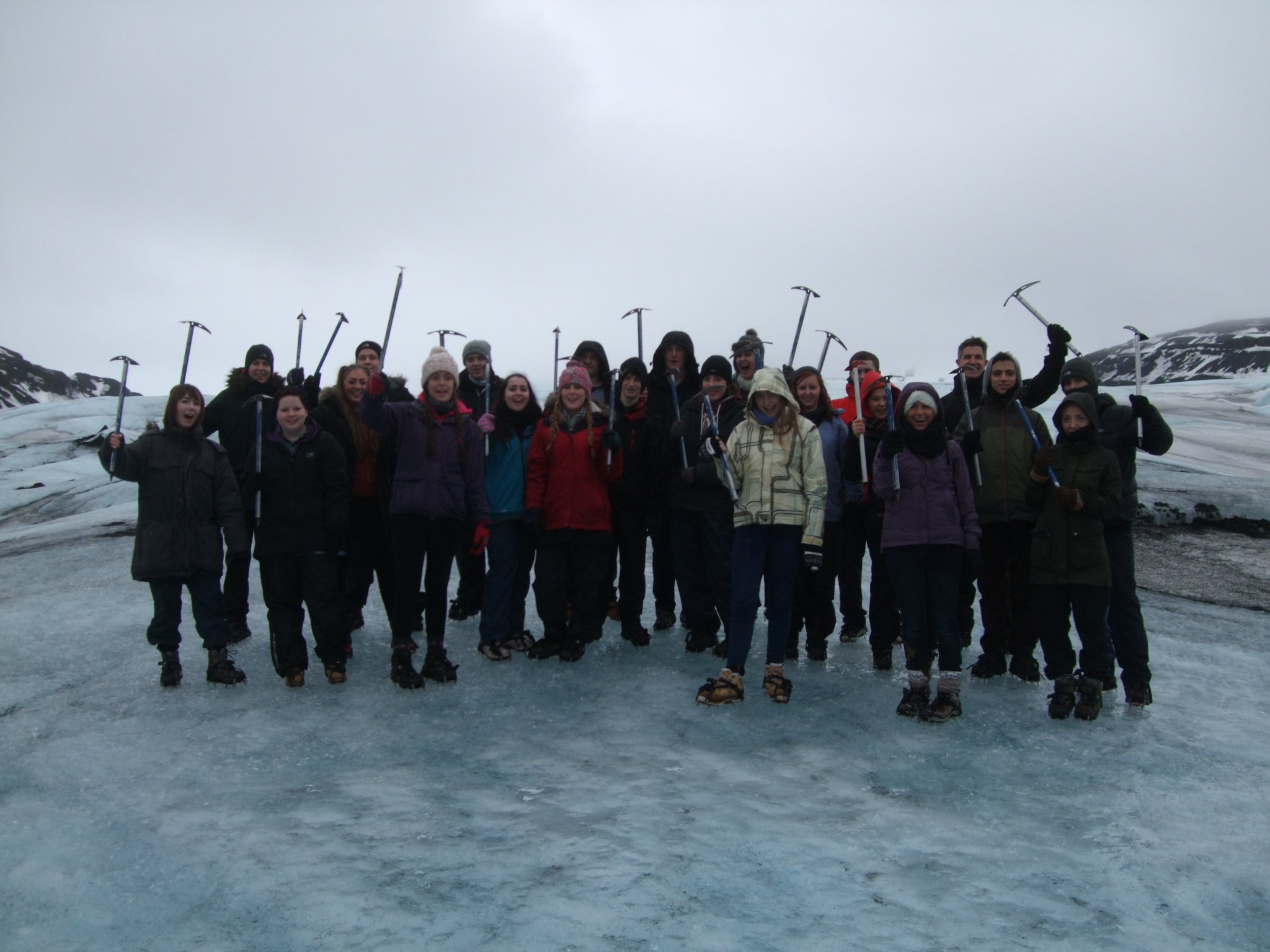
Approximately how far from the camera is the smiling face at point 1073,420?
4.70 meters

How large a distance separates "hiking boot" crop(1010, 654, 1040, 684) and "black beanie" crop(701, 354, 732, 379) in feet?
7.97

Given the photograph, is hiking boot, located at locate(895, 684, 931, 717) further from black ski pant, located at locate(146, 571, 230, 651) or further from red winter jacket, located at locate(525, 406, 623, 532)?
black ski pant, located at locate(146, 571, 230, 651)

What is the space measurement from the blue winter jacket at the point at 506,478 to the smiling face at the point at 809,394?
1.73m

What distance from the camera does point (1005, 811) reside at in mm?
3369

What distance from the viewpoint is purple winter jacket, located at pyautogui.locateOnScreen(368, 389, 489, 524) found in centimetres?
497

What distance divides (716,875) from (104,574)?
7.05 meters

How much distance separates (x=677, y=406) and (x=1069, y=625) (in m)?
2.72

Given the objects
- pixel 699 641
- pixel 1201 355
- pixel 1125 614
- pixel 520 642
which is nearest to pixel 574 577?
pixel 520 642

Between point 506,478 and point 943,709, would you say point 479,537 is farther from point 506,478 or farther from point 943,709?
point 943,709

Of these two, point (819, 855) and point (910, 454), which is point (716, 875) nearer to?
point (819, 855)

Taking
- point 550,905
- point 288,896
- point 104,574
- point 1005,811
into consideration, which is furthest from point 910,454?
point 104,574

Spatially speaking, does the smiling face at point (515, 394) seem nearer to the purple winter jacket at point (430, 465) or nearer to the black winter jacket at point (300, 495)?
the purple winter jacket at point (430, 465)

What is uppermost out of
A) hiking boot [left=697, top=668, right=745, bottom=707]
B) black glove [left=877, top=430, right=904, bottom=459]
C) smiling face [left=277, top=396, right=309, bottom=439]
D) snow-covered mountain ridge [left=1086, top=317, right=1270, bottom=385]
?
snow-covered mountain ridge [left=1086, top=317, right=1270, bottom=385]

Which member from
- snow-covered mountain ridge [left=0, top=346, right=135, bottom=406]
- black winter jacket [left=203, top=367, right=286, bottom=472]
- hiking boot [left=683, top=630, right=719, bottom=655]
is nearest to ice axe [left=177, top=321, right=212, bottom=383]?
black winter jacket [left=203, top=367, right=286, bottom=472]
